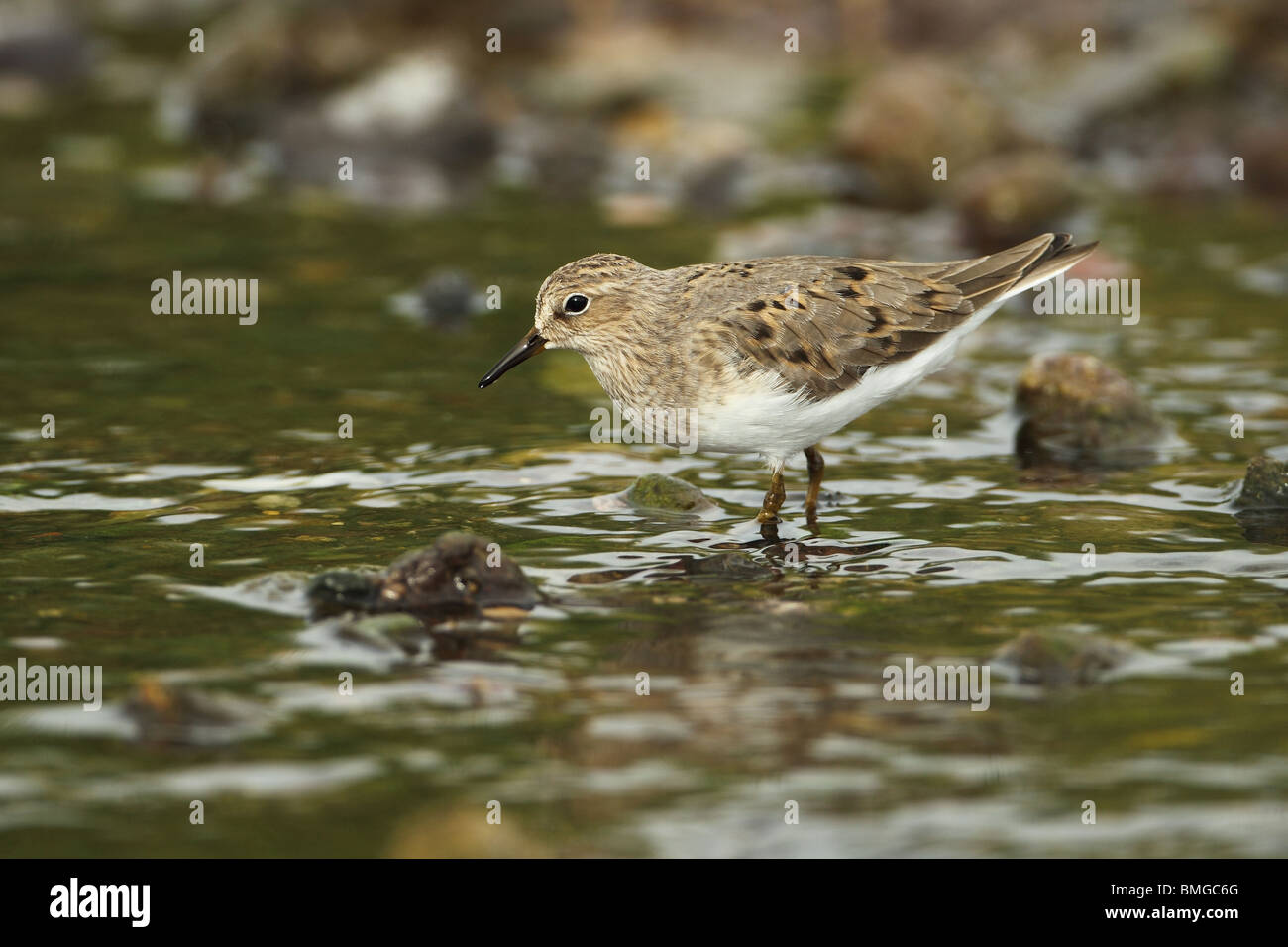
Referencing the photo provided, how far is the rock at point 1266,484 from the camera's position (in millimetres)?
11188

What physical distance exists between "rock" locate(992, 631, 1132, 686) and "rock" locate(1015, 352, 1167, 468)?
4.14 metres

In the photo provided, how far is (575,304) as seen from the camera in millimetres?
11328

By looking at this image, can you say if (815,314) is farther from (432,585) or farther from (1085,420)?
(432,585)

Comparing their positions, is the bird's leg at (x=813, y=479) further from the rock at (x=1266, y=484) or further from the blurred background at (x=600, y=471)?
the rock at (x=1266, y=484)

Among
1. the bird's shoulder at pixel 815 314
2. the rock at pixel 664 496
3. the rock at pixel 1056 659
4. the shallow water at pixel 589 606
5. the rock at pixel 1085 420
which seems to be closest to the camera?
the shallow water at pixel 589 606

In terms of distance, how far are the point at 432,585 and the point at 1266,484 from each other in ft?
18.4

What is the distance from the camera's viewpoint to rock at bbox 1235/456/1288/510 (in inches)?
440

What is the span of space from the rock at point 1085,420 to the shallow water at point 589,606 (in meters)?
0.31

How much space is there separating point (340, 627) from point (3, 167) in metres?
14.8

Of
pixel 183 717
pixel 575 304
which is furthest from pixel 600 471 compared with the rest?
pixel 183 717

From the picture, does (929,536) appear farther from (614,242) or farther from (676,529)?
(614,242)

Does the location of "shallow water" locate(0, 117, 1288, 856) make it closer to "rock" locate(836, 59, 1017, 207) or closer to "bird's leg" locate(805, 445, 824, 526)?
"bird's leg" locate(805, 445, 824, 526)

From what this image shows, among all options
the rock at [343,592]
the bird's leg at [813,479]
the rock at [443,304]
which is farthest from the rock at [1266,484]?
the rock at [443,304]

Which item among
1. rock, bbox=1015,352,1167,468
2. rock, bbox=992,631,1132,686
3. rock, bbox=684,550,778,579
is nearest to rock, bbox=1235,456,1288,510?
rock, bbox=1015,352,1167,468
